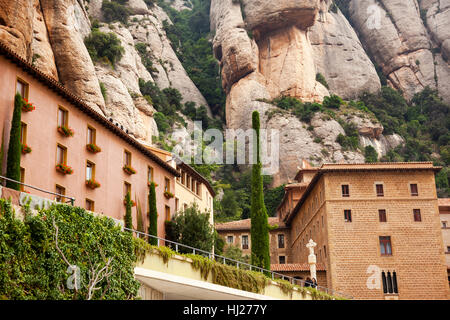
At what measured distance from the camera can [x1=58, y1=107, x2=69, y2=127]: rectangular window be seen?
2836cm

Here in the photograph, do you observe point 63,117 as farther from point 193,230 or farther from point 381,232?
point 381,232

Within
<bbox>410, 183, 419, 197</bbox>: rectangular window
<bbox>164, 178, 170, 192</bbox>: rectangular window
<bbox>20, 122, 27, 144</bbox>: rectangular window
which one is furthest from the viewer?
<bbox>410, 183, 419, 197</bbox>: rectangular window

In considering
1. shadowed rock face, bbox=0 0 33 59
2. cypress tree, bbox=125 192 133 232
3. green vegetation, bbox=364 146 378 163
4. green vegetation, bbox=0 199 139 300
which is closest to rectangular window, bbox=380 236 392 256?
cypress tree, bbox=125 192 133 232

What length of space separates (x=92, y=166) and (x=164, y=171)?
10658mm

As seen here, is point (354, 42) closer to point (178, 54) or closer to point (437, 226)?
point (178, 54)

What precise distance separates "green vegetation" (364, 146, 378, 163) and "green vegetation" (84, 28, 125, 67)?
40.8 metres

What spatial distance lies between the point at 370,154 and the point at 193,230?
54700 millimetres

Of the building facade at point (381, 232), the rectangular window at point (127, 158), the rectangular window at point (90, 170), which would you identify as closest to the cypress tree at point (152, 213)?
the rectangular window at point (127, 158)

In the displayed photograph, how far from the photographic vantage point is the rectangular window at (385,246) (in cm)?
4472

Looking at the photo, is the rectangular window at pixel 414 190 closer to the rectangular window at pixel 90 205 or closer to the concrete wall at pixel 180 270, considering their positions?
the concrete wall at pixel 180 270

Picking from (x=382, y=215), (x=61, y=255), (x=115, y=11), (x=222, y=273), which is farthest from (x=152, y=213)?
(x=115, y=11)

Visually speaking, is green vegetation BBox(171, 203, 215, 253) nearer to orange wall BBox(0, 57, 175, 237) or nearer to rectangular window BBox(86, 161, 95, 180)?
orange wall BBox(0, 57, 175, 237)

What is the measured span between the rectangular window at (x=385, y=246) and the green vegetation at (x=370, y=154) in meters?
41.1

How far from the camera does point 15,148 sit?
76.9 feet
